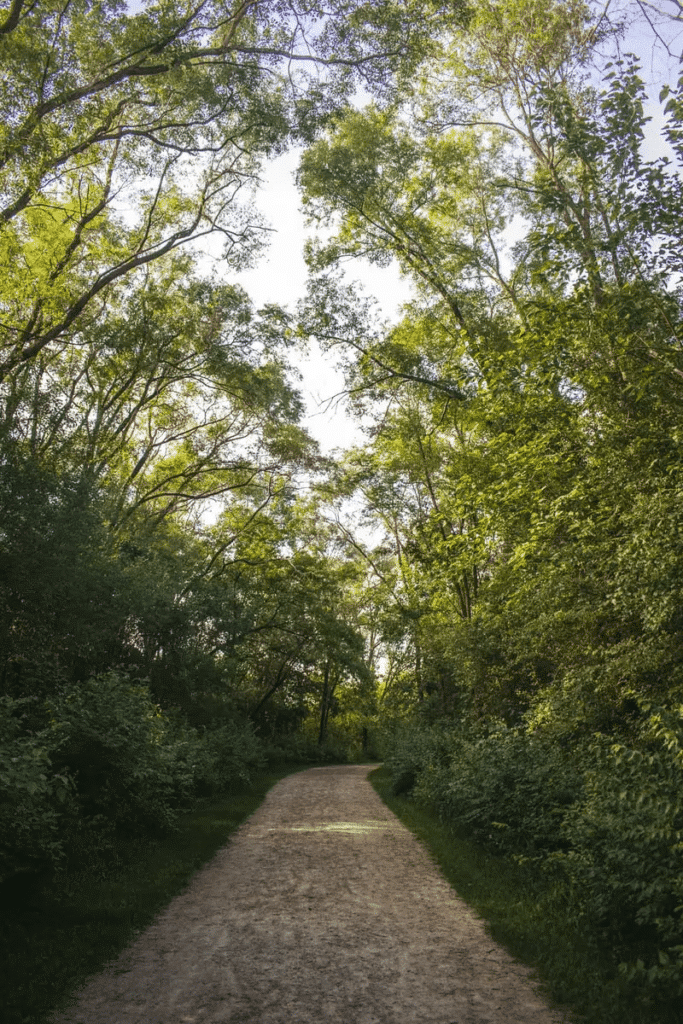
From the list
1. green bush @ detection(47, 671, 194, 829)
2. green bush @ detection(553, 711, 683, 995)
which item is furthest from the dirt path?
green bush @ detection(47, 671, 194, 829)

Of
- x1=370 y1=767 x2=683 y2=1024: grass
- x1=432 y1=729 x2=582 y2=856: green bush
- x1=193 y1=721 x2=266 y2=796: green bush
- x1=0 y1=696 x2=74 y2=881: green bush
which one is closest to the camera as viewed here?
x1=370 y1=767 x2=683 y2=1024: grass

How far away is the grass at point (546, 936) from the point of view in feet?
14.9

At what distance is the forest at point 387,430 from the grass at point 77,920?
430 millimetres

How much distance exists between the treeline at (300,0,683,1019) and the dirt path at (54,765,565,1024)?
3.37 feet

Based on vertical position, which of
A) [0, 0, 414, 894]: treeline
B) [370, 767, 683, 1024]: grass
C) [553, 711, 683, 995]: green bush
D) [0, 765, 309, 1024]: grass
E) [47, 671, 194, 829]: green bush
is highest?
[0, 0, 414, 894]: treeline

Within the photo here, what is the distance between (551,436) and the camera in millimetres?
9617

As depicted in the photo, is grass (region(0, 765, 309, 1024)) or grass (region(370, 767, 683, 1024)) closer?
grass (region(370, 767, 683, 1024))

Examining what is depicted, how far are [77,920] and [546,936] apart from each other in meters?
4.12

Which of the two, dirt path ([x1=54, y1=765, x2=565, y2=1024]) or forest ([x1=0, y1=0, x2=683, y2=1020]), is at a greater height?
forest ([x1=0, y1=0, x2=683, y2=1020])

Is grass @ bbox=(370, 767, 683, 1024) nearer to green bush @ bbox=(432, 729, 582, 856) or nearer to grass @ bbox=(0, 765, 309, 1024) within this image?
green bush @ bbox=(432, 729, 582, 856)

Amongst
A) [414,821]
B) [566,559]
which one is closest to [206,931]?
[566,559]

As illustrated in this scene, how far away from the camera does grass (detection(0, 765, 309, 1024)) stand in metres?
4.76

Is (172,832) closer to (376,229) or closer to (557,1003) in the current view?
(557,1003)

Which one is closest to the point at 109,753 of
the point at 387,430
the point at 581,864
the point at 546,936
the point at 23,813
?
the point at 23,813
